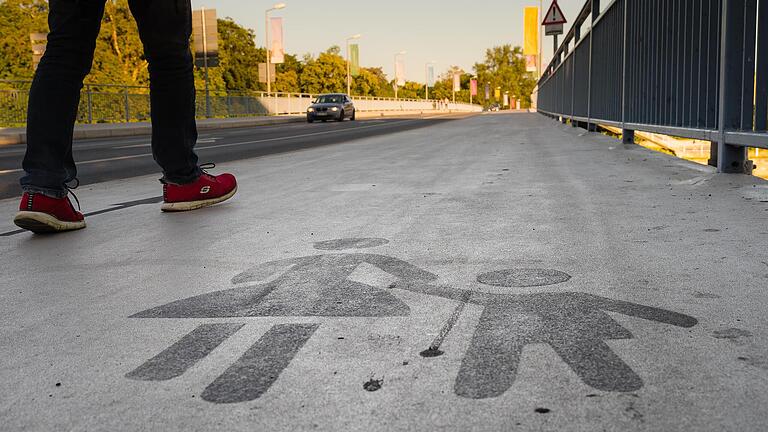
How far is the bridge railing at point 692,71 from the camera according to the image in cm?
420

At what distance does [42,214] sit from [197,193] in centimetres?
86

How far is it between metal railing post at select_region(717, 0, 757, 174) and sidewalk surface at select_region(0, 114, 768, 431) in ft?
3.67

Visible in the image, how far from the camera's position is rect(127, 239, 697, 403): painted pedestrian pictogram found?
1.33 metres

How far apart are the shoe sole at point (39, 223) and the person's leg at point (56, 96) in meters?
0.10

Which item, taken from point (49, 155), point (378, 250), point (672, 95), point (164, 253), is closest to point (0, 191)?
point (49, 155)

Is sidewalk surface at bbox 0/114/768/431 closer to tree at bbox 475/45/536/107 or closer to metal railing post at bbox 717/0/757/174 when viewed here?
metal railing post at bbox 717/0/757/174

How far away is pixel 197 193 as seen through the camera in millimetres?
3773

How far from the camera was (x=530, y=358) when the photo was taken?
1404 mm

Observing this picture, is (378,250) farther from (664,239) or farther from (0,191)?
(0,191)

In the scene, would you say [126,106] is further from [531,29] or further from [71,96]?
[71,96]

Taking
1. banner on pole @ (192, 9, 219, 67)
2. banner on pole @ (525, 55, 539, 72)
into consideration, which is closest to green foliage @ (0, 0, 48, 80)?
banner on pole @ (192, 9, 219, 67)

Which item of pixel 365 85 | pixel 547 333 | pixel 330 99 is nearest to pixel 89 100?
pixel 330 99

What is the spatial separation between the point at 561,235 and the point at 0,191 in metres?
4.82

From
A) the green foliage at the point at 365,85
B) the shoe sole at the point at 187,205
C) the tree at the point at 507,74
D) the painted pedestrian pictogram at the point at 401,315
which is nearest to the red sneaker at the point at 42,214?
the shoe sole at the point at 187,205
